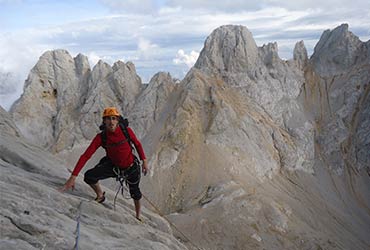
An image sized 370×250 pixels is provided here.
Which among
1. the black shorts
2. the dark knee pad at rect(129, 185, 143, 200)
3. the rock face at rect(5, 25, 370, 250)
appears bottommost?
the rock face at rect(5, 25, 370, 250)

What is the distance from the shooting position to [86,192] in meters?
10.2

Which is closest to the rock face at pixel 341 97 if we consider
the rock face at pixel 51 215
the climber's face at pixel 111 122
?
the rock face at pixel 51 215

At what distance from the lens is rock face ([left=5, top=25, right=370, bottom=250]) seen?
2642 cm

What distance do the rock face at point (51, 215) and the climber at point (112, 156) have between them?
1.43ft

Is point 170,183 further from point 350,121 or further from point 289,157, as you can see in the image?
point 350,121

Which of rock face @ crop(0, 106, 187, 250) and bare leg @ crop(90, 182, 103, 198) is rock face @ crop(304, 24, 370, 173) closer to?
rock face @ crop(0, 106, 187, 250)

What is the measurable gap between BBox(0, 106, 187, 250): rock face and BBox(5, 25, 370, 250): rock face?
48.6ft

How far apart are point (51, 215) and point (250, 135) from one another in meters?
24.4

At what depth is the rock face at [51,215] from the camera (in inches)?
256

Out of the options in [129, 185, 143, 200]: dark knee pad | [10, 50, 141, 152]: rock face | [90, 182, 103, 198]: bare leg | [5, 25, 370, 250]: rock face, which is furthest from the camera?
[10, 50, 141, 152]: rock face

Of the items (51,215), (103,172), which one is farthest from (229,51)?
(51,215)

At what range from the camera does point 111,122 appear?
8.45 m

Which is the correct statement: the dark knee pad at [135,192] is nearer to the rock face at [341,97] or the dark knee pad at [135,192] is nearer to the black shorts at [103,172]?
the black shorts at [103,172]

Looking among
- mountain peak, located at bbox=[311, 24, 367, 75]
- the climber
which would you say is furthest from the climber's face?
mountain peak, located at bbox=[311, 24, 367, 75]
